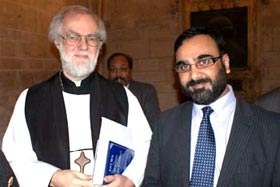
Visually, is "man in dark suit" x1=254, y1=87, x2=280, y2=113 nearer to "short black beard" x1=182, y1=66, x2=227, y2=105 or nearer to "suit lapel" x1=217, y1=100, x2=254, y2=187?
"suit lapel" x1=217, y1=100, x2=254, y2=187

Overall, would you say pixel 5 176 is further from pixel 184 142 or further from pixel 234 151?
pixel 234 151

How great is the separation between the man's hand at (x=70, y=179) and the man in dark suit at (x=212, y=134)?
1.29 feet

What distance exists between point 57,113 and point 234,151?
4.02ft

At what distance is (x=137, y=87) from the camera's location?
4.75 meters

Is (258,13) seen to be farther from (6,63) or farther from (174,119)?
(174,119)

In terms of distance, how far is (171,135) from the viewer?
2096mm

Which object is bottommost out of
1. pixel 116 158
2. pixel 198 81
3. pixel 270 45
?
pixel 116 158

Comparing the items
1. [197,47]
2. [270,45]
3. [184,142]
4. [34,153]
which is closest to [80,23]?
[197,47]

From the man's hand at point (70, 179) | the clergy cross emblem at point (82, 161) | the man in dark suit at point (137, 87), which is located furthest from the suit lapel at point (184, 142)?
the man in dark suit at point (137, 87)

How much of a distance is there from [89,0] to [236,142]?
6081 millimetres

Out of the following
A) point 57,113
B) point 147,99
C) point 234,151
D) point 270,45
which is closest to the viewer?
point 234,151

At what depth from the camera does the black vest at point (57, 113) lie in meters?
2.34

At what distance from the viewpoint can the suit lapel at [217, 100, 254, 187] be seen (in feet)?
5.99

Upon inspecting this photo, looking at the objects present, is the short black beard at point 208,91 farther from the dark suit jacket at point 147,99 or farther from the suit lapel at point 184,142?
the dark suit jacket at point 147,99
